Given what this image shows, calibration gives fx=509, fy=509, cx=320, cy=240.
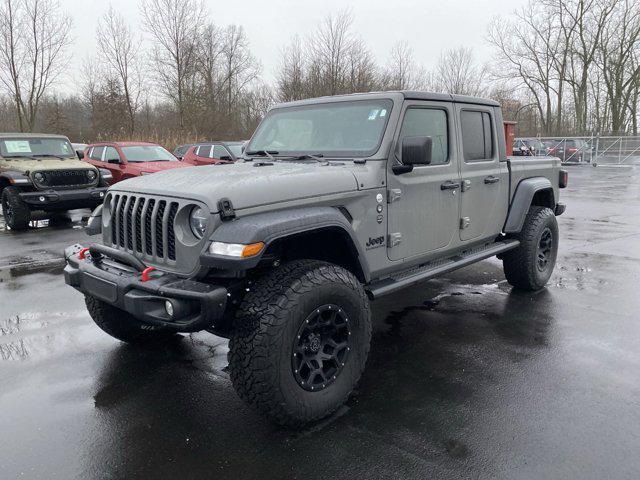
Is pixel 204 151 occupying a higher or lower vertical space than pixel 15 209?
higher

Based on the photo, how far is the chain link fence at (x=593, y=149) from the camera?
93.0ft

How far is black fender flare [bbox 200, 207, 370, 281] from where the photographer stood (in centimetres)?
274

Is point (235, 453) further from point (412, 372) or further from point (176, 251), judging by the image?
point (412, 372)

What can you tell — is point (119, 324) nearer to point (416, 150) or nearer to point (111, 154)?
point (416, 150)

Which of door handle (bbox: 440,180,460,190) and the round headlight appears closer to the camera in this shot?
the round headlight

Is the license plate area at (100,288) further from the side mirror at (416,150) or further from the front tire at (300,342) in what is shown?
the side mirror at (416,150)

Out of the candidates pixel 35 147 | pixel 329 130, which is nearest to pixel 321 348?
pixel 329 130

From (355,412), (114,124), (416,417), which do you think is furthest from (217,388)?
(114,124)

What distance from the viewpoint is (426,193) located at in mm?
4078

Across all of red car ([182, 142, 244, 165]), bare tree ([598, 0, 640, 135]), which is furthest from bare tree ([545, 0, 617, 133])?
red car ([182, 142, 244, 165])

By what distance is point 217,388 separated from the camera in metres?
3.61

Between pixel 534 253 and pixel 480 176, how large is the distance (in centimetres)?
134

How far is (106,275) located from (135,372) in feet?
3.50

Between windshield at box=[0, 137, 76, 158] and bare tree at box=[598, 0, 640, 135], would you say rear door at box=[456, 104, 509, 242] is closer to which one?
windshield at box=[0, 137, 76, 158]
